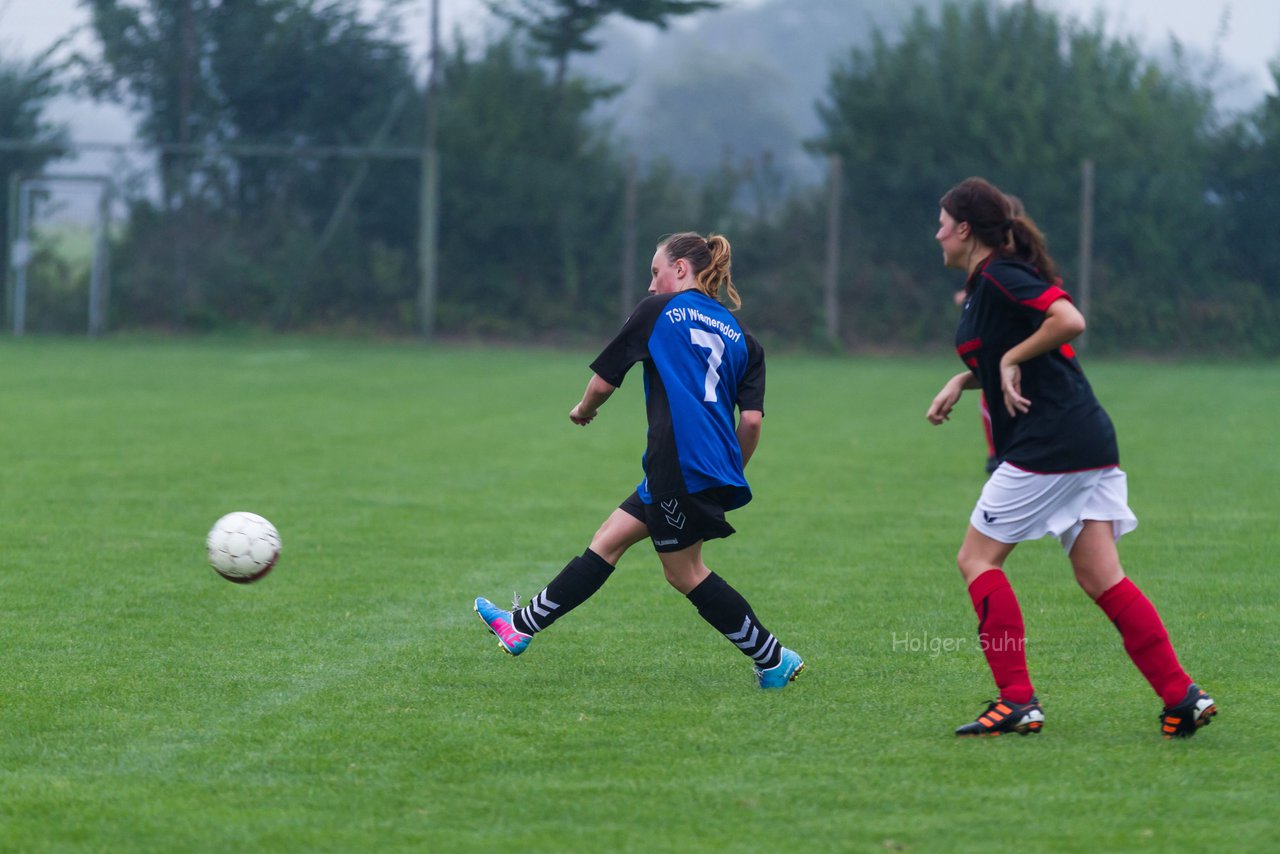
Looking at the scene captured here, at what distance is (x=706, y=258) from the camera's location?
5.29 metres

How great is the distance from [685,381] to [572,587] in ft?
2.71

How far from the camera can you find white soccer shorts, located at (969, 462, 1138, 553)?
15.1 feet

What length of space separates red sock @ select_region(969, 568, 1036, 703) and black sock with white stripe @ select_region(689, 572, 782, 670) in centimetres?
76

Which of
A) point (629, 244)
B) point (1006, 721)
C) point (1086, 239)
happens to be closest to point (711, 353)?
point (1006, 721)

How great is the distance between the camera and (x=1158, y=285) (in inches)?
951

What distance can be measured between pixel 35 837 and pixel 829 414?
12174 mm

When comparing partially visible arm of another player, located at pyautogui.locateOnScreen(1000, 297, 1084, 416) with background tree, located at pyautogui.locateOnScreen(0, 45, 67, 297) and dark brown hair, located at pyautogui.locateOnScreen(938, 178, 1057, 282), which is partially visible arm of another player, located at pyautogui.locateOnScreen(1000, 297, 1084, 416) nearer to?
dark brown hair, located at pyautogui.locateOnScreen(938, 178, 1057, 282)

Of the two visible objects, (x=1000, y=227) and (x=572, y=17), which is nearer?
(x=1000, y=227)

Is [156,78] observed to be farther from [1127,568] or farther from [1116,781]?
[1116,781]

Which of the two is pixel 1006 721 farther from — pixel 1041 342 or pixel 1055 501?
pixel 1041 342

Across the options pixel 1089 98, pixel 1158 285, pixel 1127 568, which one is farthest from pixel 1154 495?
pixel 1089 98

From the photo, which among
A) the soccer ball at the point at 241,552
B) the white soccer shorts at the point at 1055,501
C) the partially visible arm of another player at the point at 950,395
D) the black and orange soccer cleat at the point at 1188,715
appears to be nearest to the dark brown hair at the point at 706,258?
the partially visible arm of another player at the point at 950,395

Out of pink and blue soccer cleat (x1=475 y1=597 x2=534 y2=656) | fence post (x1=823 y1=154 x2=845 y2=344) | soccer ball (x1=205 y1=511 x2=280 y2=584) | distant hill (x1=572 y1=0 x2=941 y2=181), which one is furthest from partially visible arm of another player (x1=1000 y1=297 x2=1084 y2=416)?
distant hill (x1=572 y1=0 x2=941 y2=181)

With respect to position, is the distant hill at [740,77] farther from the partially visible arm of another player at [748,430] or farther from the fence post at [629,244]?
the partially visible arm of another player at [748,430]
